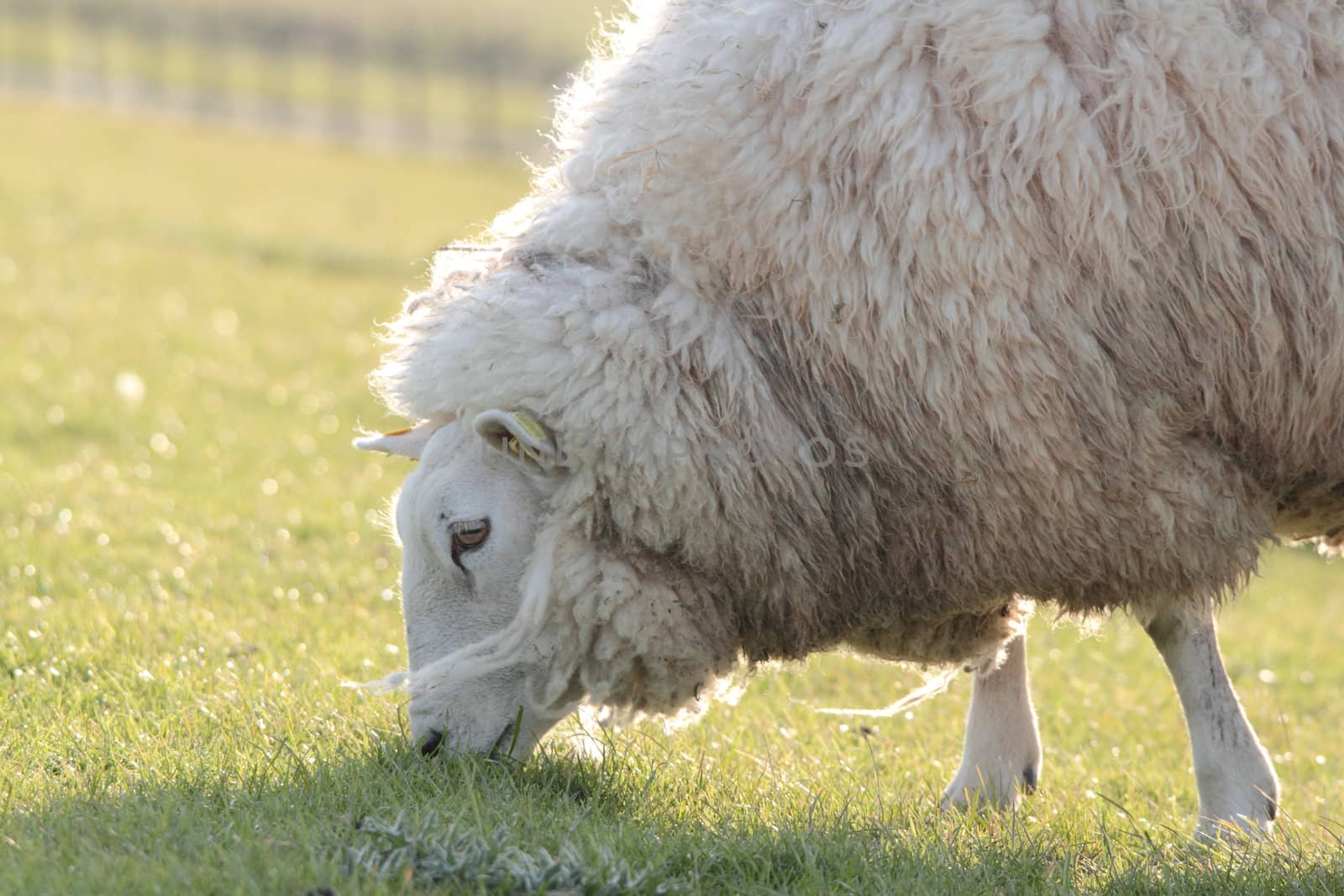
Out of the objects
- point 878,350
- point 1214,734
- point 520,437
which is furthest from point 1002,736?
point 520,437

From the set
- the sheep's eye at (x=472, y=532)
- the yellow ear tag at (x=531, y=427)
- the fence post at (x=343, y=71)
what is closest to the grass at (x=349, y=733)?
the sheep's eye at (x=472, y=532)

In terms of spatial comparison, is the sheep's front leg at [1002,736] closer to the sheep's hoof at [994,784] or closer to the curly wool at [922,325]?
the sheep's hoof at [994,784]

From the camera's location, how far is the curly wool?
342 cm

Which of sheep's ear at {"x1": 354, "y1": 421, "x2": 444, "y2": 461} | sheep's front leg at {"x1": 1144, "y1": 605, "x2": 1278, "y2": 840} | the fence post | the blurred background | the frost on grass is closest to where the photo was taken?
the frost on grass

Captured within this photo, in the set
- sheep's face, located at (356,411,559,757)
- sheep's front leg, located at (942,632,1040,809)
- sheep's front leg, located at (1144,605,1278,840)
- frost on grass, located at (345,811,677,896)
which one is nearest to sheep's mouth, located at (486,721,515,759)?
sheep's face, located at (356,411,559,757)

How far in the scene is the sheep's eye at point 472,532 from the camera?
12.0 feet

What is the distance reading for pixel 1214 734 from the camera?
161 inches

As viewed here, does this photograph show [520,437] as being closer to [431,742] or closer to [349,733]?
[431,742]

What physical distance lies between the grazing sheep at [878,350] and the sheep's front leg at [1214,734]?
1.40 ft

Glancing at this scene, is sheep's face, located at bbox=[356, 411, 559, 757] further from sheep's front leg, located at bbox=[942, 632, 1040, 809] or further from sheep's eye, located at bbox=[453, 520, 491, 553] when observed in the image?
sheep's front leg, located at bbox=[942, 632, 1040, 809]

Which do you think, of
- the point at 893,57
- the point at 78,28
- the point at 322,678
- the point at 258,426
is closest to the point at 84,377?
the point at 258,426

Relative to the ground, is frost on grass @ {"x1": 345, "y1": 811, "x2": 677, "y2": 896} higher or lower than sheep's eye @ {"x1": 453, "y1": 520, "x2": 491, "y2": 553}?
lower

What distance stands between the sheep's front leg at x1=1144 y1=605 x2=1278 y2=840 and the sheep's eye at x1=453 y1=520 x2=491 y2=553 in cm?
179

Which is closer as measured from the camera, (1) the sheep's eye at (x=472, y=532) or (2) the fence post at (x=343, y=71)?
(1) the sheep's eye at (x=472, y=532)
